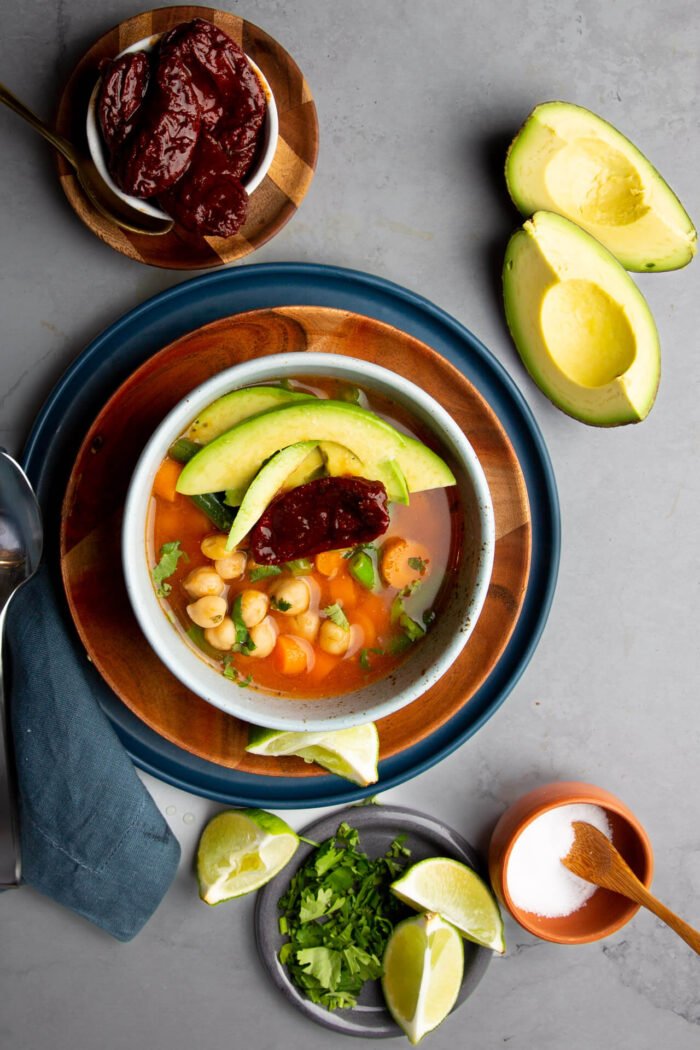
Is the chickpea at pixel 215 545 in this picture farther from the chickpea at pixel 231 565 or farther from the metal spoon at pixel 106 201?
the metal spoon at pixel 106 201

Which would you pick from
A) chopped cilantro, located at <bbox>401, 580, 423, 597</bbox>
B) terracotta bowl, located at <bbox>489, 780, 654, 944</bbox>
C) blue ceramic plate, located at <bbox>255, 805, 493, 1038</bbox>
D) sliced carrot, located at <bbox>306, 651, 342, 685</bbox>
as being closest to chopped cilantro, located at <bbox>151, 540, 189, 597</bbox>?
sliced carrot, located at <bbox>306, 651, 342, 685</bbox>

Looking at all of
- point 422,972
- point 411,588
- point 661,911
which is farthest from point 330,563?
point 661,911

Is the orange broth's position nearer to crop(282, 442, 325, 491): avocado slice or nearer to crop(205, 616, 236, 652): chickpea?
crop(205, 616, 236, 652): chickpea

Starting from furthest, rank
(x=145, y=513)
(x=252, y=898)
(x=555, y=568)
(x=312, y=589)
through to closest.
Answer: (x=252, y=898), (x=555, y=568), (x=312, y=589), (x=145, y=513)

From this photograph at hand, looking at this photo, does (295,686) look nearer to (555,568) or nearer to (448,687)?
(448,687)

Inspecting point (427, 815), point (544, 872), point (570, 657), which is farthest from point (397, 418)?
point (544, 872)

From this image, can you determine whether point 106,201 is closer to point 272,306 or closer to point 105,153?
point 105,153
